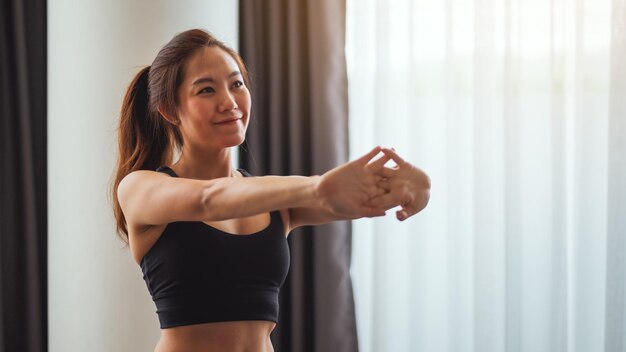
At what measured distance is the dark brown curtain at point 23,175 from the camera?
3.20 m

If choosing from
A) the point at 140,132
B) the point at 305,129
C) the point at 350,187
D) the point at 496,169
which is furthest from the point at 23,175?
the point at 350,187

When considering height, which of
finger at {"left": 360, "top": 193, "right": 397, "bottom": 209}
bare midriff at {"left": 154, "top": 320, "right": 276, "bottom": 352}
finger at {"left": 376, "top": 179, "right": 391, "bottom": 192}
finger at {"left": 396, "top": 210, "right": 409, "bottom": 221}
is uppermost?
finger at {"left": 376, "top": 179, "right": 391, "bottom": 192}

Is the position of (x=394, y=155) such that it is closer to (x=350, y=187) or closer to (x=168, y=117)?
(x=350, y=187)

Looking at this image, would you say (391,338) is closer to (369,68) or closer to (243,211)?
(369,68)

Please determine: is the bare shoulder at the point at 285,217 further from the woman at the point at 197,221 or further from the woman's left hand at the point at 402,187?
the woman's left hand at the point at 402,187

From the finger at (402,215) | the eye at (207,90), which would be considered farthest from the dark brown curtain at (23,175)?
the finger at (402,215)

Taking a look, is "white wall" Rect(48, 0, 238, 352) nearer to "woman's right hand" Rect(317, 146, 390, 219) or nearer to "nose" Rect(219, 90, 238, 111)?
"nose" Rect(219, 90, 238, 111)

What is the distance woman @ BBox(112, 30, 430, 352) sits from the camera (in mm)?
1756

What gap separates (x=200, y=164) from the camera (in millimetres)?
1867

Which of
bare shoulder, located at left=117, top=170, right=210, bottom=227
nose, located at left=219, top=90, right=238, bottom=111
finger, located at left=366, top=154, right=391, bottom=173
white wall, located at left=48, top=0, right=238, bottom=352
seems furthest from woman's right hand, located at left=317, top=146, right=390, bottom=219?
white wall, located at left=48, top=0, right=238, bottom=352

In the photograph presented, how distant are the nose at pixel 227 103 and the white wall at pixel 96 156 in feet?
3.82

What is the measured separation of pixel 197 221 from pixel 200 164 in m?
0.15

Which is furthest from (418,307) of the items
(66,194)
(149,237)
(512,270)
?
(149,237)

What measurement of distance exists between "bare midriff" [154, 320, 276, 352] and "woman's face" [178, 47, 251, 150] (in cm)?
39
